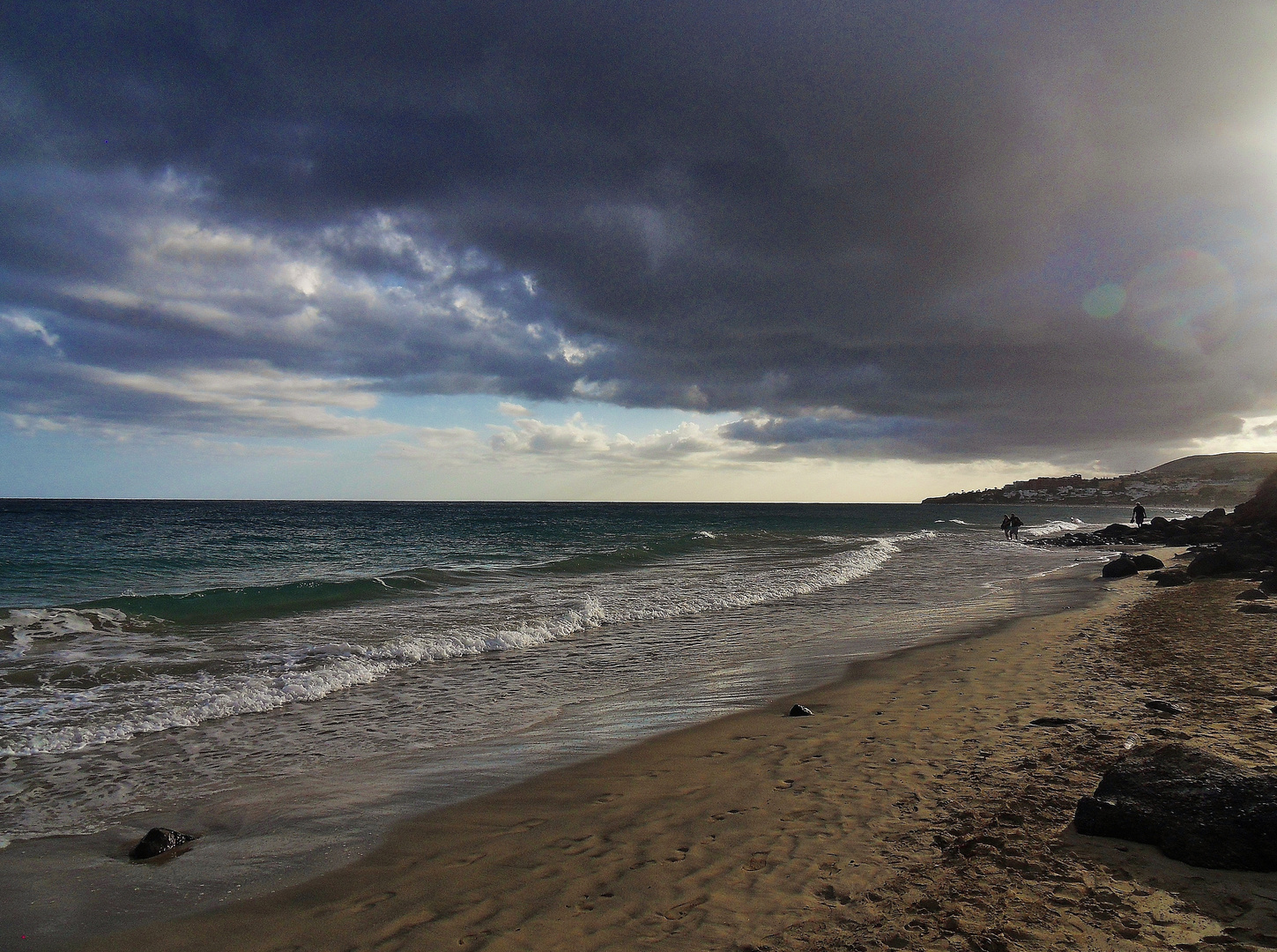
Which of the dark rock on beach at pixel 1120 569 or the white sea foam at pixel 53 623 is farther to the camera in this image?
the dark rock on beach at pixel 1120 569

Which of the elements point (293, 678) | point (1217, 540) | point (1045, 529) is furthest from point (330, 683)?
point (1045, 529)

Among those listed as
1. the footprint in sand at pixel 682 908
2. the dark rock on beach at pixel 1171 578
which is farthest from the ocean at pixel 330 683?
the footprint in sand at pixel 682 908

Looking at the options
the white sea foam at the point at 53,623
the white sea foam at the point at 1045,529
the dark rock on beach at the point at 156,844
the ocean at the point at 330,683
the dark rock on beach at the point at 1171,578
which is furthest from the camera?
the white sea foam at the point at 1045,529

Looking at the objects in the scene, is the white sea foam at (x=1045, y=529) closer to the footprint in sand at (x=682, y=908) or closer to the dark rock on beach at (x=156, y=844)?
the footprint in sand at (x=682, y=908)

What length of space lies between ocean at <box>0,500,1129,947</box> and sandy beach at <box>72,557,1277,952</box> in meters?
0.56

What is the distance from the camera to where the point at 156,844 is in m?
5.00

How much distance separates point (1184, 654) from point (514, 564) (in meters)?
22.9

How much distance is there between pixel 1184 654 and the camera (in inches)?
391

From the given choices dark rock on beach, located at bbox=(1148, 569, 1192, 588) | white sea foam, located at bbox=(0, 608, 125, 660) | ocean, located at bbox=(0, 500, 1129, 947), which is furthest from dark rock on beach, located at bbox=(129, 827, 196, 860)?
dark rock on beach, located at bbox=(1148, 569, 1192, 588)

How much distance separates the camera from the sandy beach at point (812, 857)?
363 centimetres

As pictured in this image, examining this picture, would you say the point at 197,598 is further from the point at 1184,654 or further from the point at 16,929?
the point at 1184,654

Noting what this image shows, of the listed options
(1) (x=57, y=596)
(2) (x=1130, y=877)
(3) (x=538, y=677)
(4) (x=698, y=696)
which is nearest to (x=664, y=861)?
(2) (x=1130, y=877)

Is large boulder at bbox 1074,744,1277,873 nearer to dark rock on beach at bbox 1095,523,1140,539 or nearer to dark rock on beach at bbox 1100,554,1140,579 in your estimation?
dark rock on beach at bbox 1100,554,1140,579

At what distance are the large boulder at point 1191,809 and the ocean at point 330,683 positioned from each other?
4.41m
